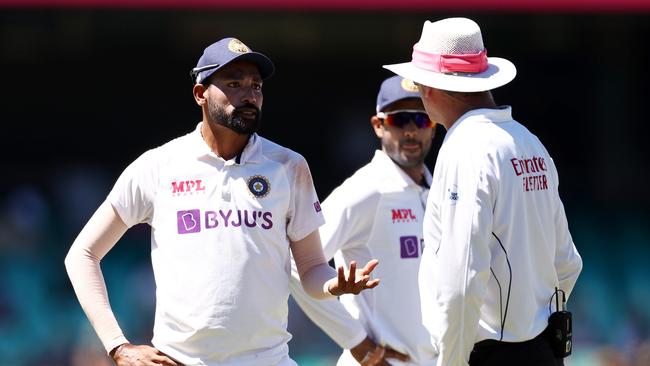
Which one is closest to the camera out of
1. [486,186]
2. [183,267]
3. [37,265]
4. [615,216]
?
[486,186]

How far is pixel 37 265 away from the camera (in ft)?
38.4

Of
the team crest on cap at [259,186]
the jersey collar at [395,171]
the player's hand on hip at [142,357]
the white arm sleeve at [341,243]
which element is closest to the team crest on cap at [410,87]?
the jersey collar at [395,171]

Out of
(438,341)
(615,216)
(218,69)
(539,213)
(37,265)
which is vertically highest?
(218,69)

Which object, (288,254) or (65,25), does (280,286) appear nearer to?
(288,254)

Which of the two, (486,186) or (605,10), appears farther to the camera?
A: (605,10)

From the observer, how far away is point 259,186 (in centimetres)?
411

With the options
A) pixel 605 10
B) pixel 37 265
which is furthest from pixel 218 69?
pixel 605 10

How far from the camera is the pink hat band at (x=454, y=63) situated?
4.02 meters

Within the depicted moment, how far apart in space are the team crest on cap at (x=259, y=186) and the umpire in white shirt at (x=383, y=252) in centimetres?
84

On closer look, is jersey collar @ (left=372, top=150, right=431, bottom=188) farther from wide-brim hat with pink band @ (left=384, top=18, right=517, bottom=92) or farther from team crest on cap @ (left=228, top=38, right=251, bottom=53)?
team crest on cap @ (left=228, top=38, right=251, bottom=53)

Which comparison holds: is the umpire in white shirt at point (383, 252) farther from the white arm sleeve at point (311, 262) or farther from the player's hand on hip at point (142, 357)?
the player's hand on hip at point (142, 357)


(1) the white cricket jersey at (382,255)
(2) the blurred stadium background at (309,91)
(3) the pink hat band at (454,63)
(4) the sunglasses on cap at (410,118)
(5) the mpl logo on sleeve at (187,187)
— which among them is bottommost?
(2) the blurred stadium background at (309,91)

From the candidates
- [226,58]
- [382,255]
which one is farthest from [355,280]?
[382,255]

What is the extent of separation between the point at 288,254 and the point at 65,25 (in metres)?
11.8
